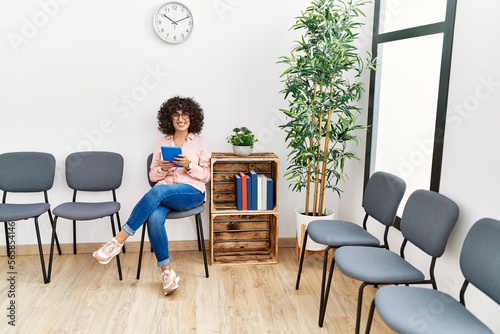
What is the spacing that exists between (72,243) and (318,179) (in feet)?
6.94

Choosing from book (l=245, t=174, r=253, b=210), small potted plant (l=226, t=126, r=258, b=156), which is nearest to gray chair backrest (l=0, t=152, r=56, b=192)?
small potted plant (l=226, t=126, r=258, b=156)

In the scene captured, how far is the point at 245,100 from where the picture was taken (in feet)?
11.9

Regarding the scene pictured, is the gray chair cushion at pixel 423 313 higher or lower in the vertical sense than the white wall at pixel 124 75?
lower

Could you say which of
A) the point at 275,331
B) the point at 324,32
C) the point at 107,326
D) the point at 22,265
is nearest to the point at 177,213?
the point at 107,326

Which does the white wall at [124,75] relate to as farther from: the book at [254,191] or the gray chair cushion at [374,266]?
the gray chair cushion at [374,266]

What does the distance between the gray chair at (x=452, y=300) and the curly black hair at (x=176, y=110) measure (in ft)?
6.56

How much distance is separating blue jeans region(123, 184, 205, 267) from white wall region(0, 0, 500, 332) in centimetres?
64

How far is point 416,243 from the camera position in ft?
7.73

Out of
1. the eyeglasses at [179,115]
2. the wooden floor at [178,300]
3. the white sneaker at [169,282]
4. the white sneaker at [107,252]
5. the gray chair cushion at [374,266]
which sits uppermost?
the eyeglasses at [179,115]

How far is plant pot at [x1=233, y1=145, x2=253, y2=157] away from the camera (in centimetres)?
338

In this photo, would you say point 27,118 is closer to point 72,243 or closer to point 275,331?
point 72,243

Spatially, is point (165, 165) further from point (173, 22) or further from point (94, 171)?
point (173, 22)

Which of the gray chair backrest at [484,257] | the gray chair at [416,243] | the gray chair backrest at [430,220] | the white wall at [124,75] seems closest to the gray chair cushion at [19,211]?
the white wall at [124,75]

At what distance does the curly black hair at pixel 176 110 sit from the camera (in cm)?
334
